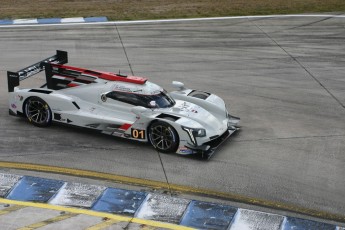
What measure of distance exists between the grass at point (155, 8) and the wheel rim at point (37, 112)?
40.3ft

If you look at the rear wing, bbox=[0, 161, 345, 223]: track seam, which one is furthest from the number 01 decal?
the rear wing

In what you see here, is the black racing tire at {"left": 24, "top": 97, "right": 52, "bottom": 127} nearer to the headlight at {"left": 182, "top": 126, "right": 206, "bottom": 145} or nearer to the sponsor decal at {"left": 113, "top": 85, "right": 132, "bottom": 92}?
the sponsor decal at {"left": 113, "top": 85, "right": 132, "bottom": 92}

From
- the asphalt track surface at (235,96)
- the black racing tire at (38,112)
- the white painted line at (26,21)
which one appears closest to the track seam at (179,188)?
the asphalt track surface at (235,96)

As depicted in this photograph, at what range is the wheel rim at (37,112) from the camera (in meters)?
14.1

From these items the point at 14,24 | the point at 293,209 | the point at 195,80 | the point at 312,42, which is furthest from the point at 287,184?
the point at 14,24

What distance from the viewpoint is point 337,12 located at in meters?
27.3

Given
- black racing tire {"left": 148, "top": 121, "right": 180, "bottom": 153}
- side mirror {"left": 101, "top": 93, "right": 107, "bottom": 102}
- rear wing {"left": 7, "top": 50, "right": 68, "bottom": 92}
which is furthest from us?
rear wing {"left": 7, "top": 50, "right": 68, "bottom": 92}

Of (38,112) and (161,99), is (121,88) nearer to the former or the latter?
(161,99)

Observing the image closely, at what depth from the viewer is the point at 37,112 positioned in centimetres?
1421

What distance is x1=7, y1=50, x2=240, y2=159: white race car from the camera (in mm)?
12812

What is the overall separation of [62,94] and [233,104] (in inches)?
183

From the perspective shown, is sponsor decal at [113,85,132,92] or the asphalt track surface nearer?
the asphalt track surface

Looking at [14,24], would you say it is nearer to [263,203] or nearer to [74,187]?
[74,187]

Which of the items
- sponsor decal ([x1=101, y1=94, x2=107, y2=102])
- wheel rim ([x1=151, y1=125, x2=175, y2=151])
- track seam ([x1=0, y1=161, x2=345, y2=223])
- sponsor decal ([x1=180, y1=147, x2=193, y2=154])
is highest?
sponsor decal ([x1=101, y1=94, x2=107, y2=102])
